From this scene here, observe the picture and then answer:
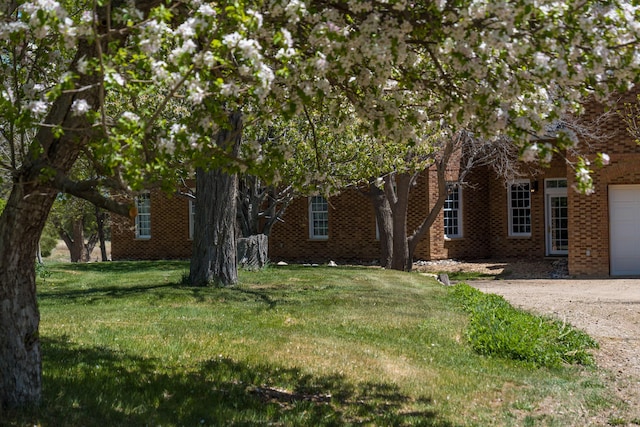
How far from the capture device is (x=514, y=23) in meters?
4.89

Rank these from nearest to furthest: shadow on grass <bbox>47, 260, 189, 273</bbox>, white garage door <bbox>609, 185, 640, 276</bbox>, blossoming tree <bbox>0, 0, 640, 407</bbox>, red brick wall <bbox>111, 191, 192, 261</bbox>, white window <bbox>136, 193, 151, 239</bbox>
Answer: blossoming tree <bbox>0, 0, 640, 407</bbox>, white garage door <bbox>609, 185, 640, 276</bbox>, shadow on grass <bbox>47, 260, 189, 273</bbox>, red brick wall <bbox>111, 191, 192, 261</bbox>, white window <bbox>136, 193, 151, 239</bbox>

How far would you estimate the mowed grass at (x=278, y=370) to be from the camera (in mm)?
6277

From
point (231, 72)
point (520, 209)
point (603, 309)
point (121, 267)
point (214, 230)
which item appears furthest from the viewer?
point (520, 209)

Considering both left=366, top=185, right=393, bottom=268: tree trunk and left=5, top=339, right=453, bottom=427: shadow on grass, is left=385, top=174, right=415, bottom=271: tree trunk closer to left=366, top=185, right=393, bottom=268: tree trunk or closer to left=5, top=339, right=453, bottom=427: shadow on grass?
left=366, top=185, right=393, bottom=268: tree trunk

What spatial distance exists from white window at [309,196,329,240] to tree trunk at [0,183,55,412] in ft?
73.7

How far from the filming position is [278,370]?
7.79 m

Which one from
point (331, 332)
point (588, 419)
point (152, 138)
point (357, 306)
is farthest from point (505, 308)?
point (152, 138)

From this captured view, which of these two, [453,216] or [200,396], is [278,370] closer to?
[200,396]

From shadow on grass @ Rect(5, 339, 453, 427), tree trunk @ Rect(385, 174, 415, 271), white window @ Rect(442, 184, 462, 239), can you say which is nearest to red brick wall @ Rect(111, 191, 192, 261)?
white window @ Rect(442, 184, 462, 239)

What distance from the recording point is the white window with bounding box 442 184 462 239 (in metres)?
27.2

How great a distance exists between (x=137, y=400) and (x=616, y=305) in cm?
1078

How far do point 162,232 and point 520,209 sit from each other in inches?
552

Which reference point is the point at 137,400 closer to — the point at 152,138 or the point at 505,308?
the point at 152,138

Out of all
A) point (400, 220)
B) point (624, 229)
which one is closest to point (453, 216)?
point (400, 220)
